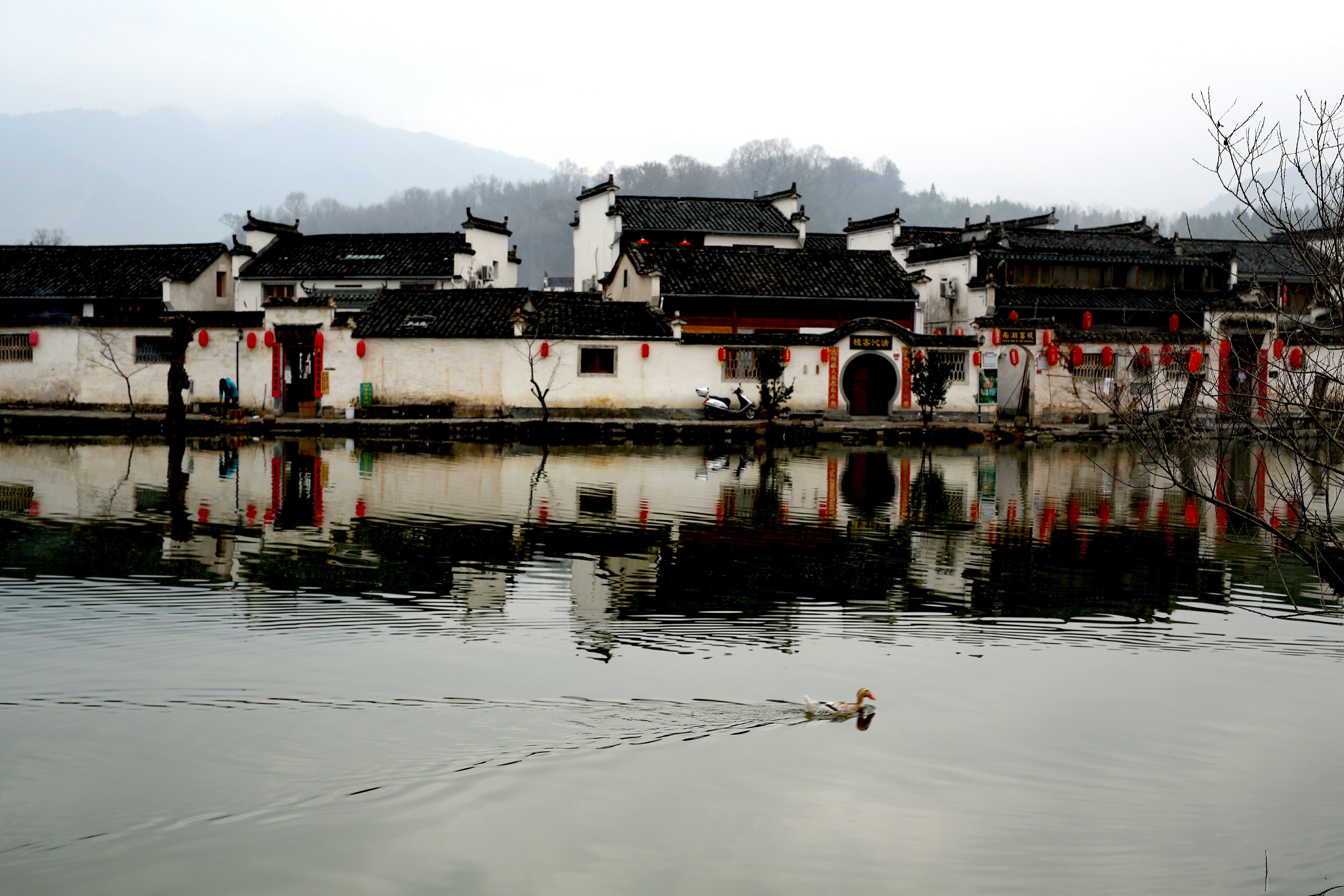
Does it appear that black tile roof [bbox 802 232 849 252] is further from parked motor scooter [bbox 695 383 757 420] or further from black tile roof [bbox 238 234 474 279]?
black tile roof [bbox 238 234 474 279]

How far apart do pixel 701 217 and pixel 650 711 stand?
38.7m

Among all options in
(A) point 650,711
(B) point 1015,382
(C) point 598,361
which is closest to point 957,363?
(B) point 1015,382

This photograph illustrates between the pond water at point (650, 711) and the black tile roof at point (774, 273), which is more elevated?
the black tile roof at point (774, 273)

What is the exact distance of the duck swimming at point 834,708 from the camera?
25.9ft

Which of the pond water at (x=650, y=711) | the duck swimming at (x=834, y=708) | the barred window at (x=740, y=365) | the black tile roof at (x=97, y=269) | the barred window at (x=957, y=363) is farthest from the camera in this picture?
the black tile roof at (x=97, y=269)

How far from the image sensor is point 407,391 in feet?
116

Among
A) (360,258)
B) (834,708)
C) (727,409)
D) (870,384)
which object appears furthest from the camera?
(360,258)

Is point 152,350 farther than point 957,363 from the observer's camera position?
No

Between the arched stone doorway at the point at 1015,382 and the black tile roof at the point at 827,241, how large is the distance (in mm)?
10972

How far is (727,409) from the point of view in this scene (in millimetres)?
35875

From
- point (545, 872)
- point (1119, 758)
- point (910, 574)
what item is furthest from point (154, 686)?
point (910, 574)

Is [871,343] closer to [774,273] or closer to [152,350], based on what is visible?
[774,273]

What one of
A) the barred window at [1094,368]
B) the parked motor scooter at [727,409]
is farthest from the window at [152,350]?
the barred window at [1094,368]

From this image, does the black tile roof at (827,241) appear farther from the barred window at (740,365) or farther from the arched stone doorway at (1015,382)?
the barred window at (740,365)
